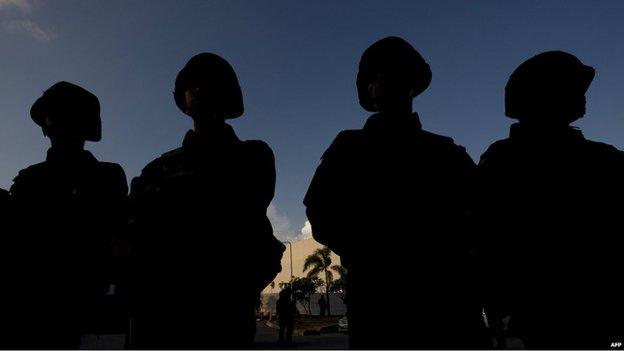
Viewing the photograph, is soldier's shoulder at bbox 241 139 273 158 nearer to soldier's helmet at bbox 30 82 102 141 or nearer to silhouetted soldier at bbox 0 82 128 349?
silhouetted soldier at bbox 0 82 128 349

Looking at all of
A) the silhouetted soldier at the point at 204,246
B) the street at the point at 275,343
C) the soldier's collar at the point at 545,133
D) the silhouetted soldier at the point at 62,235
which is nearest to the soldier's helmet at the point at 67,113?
the silhouetted soldier at the point at 62,235

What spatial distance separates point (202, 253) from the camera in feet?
6.31

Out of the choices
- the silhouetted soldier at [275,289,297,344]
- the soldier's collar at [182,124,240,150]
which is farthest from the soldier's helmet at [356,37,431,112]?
the silhouetted soldier at [275,289,297,344]

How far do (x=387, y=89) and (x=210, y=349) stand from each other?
1329mm

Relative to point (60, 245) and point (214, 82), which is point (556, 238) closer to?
point (214, 82)

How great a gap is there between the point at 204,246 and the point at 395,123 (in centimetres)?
98

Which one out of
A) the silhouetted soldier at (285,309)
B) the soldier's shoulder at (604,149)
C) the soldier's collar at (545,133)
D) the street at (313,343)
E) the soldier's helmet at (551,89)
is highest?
the soldier's helmet at (551,89)

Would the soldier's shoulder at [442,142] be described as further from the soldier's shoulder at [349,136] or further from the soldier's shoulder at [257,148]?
the soldier's shoulder at [257,148]

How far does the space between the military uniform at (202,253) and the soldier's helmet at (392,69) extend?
69cm

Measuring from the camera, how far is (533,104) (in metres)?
2.30

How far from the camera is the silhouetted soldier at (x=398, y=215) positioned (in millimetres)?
1793

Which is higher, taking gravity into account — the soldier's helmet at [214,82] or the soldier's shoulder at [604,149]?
the soldier's helmet at [214,82]

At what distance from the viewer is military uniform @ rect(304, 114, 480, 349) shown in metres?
1.79

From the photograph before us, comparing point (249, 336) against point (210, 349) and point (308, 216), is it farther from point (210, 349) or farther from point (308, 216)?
point (308, 216)
